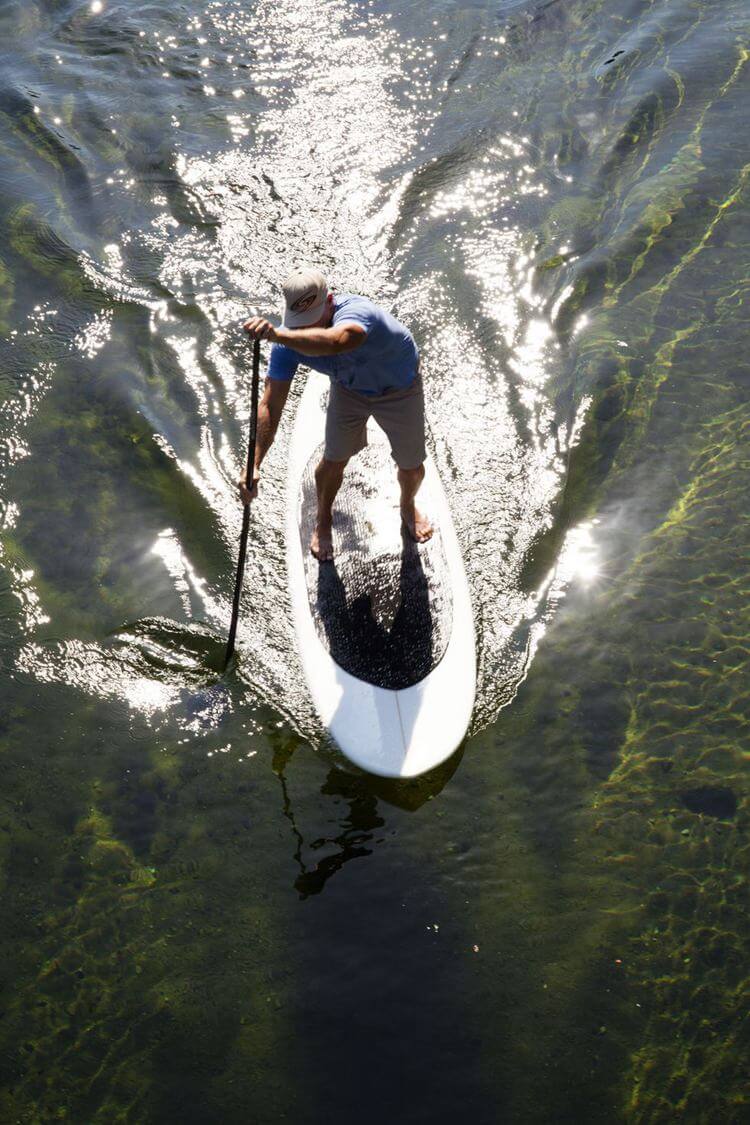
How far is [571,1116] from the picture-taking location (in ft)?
13.3

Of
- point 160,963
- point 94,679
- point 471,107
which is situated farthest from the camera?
point 471,107

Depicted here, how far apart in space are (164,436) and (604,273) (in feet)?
12.7

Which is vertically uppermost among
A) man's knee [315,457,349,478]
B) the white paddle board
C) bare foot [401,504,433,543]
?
man's knee [315,457,349,478]

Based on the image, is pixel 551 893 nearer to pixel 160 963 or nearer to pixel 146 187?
pixel 160 963

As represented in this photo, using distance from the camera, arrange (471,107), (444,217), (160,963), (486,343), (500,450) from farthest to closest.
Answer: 1. (471,107)
2. (444,217)
3. (486,343)
4. (500,450)
5. (160,963)

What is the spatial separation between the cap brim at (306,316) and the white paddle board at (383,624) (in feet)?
5.37

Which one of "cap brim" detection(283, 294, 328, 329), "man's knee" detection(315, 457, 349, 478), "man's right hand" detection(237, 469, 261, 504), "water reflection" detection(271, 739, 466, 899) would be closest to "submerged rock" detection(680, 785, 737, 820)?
"water reflection" detection(271, 739, 466, 899)

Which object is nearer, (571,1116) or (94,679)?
(571,1116)

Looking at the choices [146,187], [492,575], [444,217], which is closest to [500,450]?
[492,575]

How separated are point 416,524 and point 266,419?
1.24 metres

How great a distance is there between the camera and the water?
4.30m

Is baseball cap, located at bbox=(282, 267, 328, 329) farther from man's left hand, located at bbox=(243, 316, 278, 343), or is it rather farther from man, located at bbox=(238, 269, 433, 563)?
man's left hand, located at bbox=(243, 316, 278, 343)

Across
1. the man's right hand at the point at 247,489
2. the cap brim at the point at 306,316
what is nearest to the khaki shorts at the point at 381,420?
the man's right hand at the point at 247,489

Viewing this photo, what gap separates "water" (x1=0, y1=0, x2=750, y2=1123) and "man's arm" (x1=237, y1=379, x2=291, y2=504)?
99 cm
